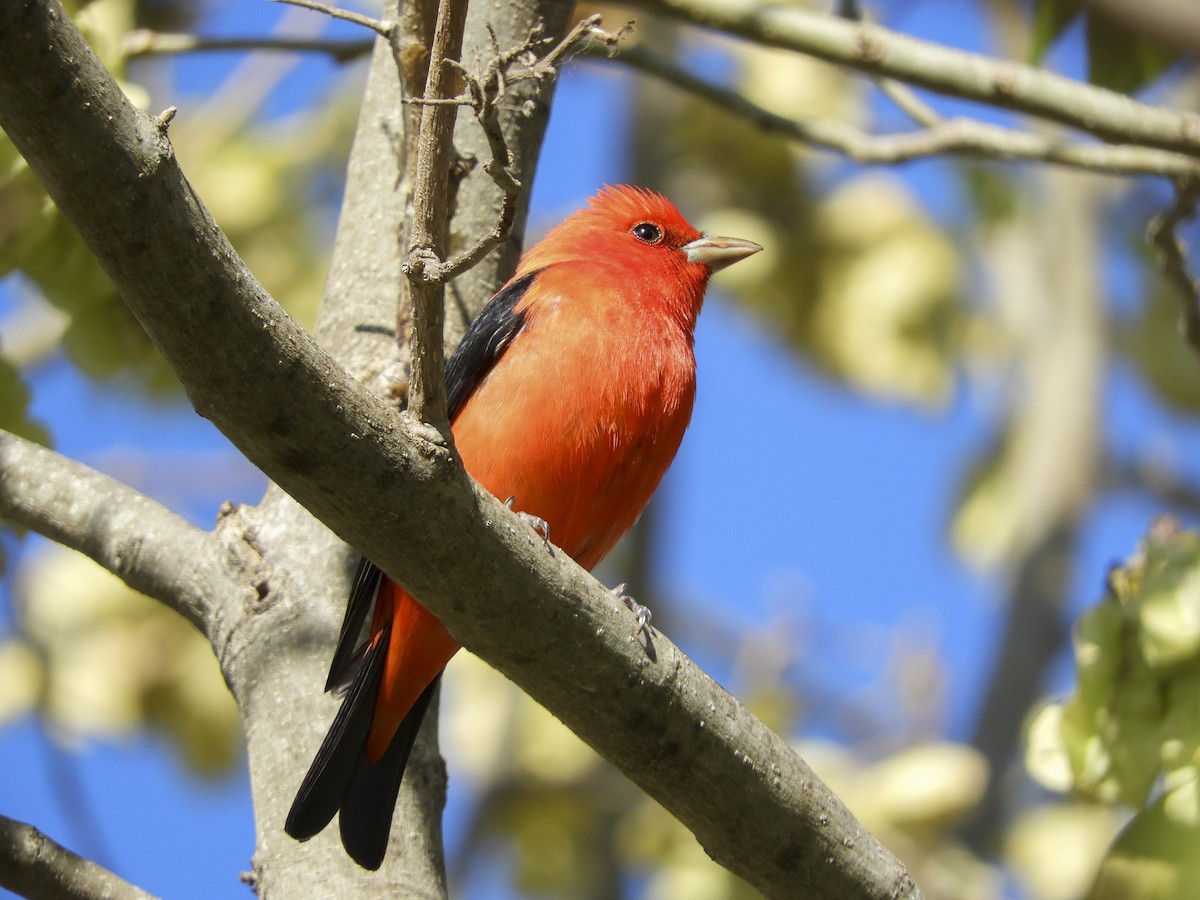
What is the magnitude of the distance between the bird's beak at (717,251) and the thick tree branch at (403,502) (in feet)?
7.49

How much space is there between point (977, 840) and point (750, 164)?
3.67 m

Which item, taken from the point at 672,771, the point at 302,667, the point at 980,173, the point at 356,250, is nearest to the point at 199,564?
the point at 302,667

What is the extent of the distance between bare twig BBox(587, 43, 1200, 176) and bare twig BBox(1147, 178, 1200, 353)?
355 mm

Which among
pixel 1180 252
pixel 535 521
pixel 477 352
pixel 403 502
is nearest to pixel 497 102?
pixel 403 502

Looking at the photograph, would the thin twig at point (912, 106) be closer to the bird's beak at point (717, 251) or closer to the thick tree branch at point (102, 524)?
the bird's beak at point (717, 251)

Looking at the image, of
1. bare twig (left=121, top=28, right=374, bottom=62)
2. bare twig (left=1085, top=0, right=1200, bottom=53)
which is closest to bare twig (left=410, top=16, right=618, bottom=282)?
bare twig (left=1085, top=0, right=1200, bottom=53)

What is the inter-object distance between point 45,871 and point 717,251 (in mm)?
3088

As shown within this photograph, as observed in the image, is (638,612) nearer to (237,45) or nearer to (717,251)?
(717,251)

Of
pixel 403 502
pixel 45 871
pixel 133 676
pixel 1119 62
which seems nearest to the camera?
pixel 403 502

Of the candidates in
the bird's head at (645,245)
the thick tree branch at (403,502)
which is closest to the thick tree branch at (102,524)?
the thick tree branch at (403,502)

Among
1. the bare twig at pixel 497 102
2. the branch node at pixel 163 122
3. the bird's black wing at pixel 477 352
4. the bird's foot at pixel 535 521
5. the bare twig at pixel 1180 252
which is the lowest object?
the branch node at pixel 163 122

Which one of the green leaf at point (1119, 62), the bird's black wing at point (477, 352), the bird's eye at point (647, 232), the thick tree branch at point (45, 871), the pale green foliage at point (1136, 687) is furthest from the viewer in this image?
the bird's eye at point (647, 232)

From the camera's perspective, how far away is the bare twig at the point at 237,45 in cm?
437

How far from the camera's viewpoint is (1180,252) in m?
3.91
